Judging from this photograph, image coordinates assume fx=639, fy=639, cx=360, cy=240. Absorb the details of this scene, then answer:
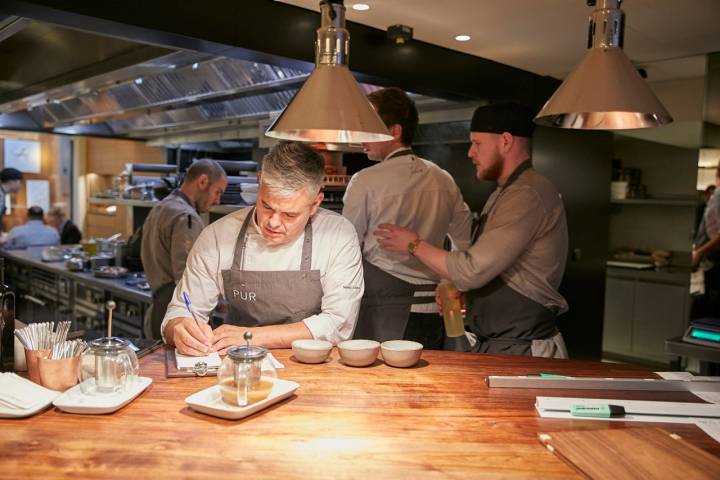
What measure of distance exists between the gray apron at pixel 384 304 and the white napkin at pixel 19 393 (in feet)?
5.77

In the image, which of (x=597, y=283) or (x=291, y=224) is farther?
(x=597, y=283)

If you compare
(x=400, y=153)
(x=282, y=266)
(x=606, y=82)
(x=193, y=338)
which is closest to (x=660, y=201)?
(x=400, y=153)

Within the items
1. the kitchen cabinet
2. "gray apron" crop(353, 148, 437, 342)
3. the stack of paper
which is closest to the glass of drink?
"gray apron" crop(353, 148, 437, 342)

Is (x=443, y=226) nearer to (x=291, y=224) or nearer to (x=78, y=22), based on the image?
(x=291, y=224)

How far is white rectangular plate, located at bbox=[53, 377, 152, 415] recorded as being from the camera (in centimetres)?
159

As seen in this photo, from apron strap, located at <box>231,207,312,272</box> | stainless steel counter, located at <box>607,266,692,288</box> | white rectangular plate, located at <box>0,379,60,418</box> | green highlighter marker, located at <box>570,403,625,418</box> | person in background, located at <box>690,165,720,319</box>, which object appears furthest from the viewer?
stainless steel counter, located at <box>607,266,692,288</box>

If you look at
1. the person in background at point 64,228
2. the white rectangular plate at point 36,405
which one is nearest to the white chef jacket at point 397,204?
the white rectangular plate at point 36,405

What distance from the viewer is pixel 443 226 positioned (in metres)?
3.40

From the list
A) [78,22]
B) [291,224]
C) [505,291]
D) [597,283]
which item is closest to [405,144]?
[505,291]

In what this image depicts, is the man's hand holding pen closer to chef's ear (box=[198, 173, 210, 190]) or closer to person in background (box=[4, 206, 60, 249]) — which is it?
chef's ear (box=[198, 173, 210, 190])

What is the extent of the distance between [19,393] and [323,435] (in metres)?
0.80

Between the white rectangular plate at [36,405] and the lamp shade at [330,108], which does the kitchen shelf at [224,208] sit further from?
the white rectangular plate at [36,405]

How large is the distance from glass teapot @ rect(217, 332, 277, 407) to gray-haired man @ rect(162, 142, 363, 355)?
1.93ft

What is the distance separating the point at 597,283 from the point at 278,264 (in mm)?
3870
